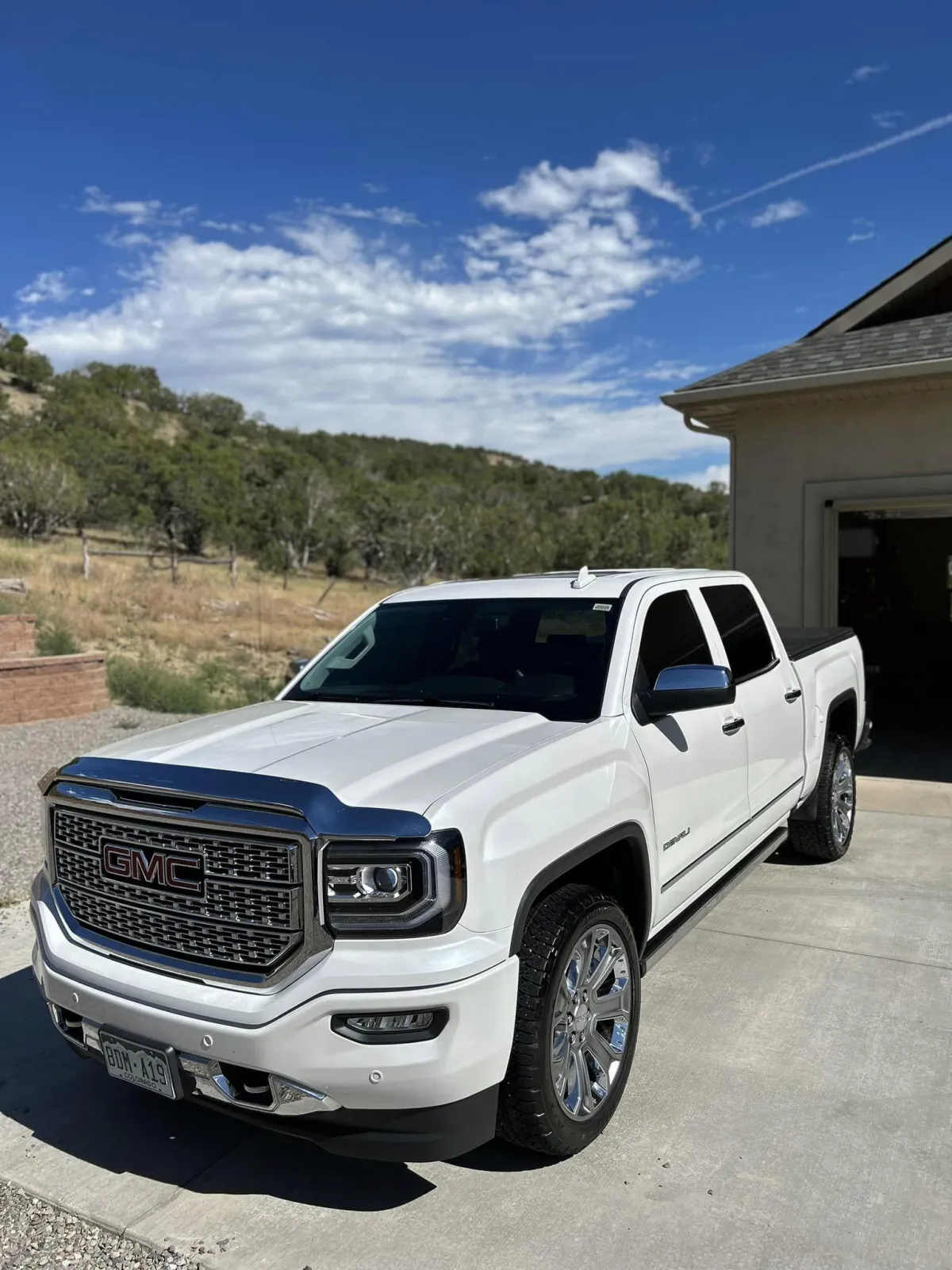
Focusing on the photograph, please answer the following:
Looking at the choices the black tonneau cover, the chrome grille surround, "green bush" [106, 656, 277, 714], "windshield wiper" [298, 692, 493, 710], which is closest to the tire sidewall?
the chrome grille surround

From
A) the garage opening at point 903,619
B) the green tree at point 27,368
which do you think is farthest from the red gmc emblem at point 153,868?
the green tree at point 27,368

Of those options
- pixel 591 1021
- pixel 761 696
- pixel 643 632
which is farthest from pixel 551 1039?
pixel 761 696

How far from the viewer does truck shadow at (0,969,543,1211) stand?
3229 mm

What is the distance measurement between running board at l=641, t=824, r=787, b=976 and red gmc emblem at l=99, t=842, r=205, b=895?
1715mm

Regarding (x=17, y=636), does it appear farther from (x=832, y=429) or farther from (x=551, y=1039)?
→ (x=551, y=1039)

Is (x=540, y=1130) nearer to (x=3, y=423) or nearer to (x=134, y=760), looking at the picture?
(x=134, y=760)

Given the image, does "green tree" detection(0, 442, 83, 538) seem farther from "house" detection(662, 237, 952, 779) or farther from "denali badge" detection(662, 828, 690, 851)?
"denali badge" detection(662, 828, 690, 851)

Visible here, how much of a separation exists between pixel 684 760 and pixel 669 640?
0.66 meters

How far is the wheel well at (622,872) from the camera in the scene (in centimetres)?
332

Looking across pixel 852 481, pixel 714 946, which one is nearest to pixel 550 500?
pixel 852 481

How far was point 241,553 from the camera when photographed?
4462cm

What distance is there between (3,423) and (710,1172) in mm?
53992

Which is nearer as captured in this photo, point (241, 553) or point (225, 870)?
point (225, 870)

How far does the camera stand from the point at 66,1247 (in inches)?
116
